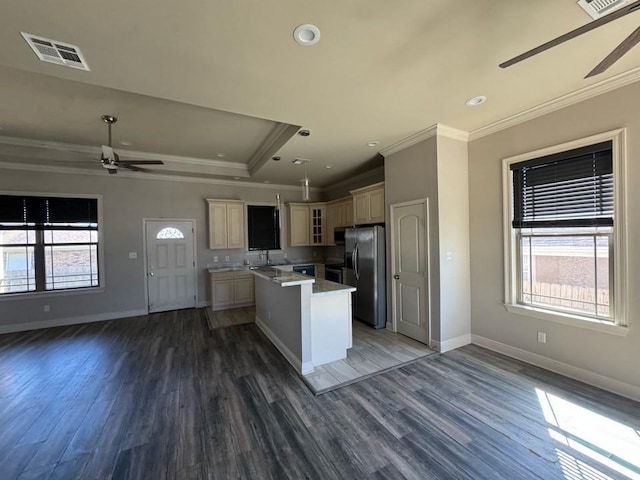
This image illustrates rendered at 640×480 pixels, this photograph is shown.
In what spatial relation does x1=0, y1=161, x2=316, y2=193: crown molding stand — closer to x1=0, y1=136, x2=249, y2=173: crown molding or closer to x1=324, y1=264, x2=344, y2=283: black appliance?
x1=0, y1=136, x2=249, y2=173: crown molding

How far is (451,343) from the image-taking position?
3539mm

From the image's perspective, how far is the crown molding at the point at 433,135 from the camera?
3.41 m

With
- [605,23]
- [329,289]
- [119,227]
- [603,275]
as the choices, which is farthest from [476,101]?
[119,227]

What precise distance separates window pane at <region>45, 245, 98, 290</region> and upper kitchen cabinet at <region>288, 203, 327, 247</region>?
412 cm

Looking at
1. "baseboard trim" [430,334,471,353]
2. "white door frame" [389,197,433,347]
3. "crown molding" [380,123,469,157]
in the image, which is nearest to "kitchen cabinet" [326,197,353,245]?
"white door frame" [389,197,433,347]

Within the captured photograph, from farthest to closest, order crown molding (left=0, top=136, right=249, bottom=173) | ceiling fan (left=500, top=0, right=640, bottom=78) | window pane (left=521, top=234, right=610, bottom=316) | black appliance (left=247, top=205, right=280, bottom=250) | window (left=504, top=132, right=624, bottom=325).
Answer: black appliance (left=247, top=205, right=280, bottom=250) → crown molding (left=0, top=136, right=249, bottom=173) → window pane (left=521, top=234, right=610, bottom=316) → window (left=504, top=132, right=624, bottom=325) → ceiling fan (left=500, top=0, right=640, bottom=78)

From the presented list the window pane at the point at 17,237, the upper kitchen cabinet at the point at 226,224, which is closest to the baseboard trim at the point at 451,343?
the upper kitchen cabinet at the point at 226,224

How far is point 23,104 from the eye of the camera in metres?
3.08

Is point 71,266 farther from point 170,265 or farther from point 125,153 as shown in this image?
point 125,153

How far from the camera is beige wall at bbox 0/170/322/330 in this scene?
4652 millimetres

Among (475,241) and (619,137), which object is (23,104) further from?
(619,137)

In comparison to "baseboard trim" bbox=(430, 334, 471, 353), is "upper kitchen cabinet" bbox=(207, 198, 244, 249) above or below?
above

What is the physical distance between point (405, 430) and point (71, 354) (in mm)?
4397

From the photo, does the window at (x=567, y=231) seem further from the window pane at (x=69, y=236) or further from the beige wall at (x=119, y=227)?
the window pane at (x=69, y=236)
